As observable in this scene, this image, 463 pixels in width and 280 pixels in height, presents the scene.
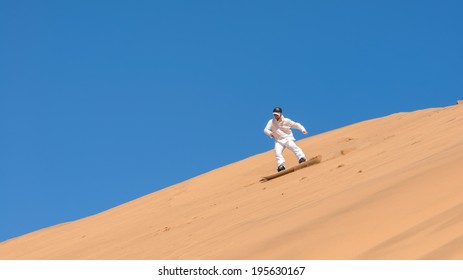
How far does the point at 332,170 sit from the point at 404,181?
128 inches

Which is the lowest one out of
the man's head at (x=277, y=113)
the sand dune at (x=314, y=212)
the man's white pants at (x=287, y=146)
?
the sand dune at (x=314, y=212)

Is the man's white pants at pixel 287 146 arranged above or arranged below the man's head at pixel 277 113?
below

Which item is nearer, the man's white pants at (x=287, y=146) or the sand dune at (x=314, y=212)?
the sand dune at (x=314, y=212)

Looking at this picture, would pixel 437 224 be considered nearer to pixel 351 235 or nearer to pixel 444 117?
pixel 351 235

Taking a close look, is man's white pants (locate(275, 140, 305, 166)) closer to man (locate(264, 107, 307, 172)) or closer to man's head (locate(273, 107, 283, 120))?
man (locate(264, 107, 307, 172))

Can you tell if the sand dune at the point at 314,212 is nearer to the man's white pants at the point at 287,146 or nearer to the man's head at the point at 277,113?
the man's white pants at the point at 287,146

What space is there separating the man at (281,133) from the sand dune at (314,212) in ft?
2.02

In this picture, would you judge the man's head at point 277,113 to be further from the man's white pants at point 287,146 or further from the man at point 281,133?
the man's white pants at point 287,146

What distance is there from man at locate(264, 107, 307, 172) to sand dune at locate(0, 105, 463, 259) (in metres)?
0.61

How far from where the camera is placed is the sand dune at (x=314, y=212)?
4.97 m

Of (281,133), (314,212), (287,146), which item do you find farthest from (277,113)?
(314,212)

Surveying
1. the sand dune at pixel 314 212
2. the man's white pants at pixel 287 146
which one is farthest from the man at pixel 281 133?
the sand dune at pixel 314 212

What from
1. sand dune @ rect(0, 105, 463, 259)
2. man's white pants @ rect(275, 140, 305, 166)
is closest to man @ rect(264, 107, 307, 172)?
man's white pants @ rect(275, 140, 305, 166)
